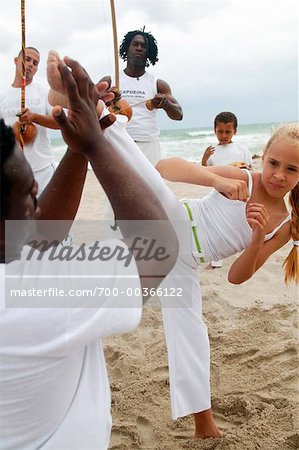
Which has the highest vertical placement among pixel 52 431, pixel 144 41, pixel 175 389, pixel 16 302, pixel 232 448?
pixel 144 41

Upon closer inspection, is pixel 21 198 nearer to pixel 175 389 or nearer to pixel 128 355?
pixel 175 389

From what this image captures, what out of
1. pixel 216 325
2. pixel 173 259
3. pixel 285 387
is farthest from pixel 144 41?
pixel 173 259

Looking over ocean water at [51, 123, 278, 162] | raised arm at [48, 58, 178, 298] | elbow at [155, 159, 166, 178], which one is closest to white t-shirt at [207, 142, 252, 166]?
elbow at [155, 159, 166, 178]

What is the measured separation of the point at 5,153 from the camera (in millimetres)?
946

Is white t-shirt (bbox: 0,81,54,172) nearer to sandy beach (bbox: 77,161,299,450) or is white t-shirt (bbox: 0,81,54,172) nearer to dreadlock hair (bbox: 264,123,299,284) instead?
sandy beach (bbox: 77,161,299,450)

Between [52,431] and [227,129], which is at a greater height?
[227,129]

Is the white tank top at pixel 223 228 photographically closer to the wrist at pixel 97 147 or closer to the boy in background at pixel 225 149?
the wrist at pixel 97 147

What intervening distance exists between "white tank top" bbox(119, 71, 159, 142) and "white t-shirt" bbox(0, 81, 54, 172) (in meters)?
0.99

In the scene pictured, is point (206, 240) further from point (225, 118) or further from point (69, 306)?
point (225, 118)

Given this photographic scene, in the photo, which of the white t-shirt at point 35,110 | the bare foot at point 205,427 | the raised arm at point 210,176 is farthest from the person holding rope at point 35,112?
the bare foot at point 205,427

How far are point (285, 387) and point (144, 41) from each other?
399 centimetres

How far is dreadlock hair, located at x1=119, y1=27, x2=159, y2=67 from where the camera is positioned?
540cm

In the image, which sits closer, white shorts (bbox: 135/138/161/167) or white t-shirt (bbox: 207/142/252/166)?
white shorts (bbox: 135/138/161/167)

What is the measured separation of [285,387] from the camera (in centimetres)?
269
